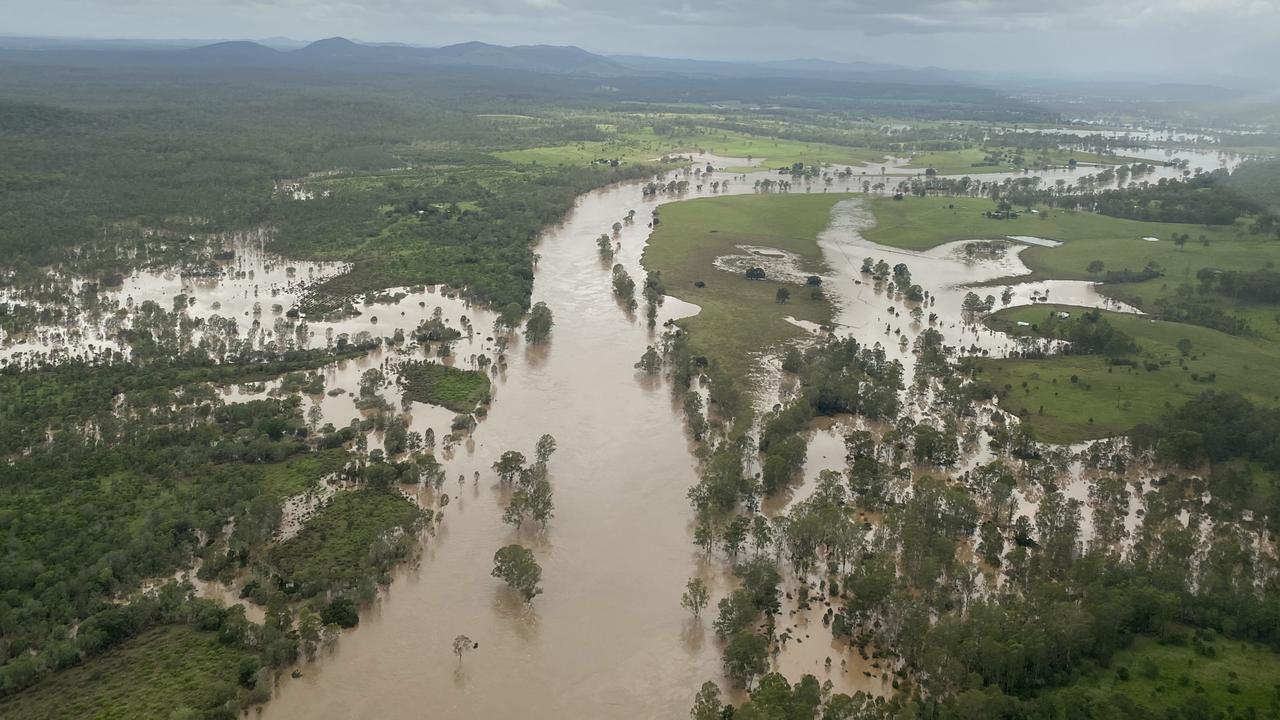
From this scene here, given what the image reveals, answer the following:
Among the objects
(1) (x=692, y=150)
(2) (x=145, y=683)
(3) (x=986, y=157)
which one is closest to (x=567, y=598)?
(2) (x=145, y=683)

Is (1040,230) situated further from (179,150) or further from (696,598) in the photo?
(179,150)

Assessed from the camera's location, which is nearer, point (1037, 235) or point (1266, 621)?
point (1266, 621)

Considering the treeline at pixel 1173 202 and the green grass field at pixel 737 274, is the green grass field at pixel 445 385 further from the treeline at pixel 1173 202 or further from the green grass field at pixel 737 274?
the treeline at pixel 1173 202

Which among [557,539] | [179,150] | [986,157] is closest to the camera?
[557,539]

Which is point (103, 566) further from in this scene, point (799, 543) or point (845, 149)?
point (845, 149)

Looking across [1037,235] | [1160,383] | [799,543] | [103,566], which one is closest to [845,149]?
[1037,235]
